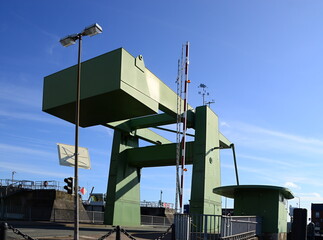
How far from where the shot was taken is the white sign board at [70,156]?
1691cm

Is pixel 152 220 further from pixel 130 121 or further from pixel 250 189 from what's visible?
pixel 250 189

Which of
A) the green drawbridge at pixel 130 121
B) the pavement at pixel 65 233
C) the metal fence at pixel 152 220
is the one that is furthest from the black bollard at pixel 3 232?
the metal fence at pixel 152 220

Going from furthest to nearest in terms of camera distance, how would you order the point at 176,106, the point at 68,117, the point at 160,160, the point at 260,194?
the point at 160,160, the point at 176,106, the point at 68,117, the point at 260,194

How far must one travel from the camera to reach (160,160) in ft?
90.6

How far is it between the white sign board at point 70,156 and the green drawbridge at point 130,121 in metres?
2.89

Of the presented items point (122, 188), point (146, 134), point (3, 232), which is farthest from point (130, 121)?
point (3, 232)

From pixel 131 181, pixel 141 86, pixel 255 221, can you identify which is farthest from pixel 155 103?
pixel 131 181

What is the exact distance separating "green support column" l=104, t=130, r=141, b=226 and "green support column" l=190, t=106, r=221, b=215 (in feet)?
21.2

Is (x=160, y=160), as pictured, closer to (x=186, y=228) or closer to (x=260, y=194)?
(x=260, y=194)

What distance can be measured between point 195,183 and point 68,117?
371 inches

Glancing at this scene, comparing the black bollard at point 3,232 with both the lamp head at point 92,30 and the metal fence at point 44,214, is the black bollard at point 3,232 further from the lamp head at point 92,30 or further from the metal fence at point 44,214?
the metal fence at point 44,214

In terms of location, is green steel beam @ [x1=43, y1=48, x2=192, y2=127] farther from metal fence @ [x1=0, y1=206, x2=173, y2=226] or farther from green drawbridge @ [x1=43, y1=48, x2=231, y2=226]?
metal fence @ [x1=0, y1=206, x2=173, y2=226]

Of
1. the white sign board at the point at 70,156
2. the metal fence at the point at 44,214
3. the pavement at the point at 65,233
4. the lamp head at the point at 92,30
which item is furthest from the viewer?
the metal fence at the point at 44,214

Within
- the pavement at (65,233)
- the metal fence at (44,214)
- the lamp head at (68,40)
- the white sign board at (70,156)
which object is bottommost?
the metal fence at (44,214)
